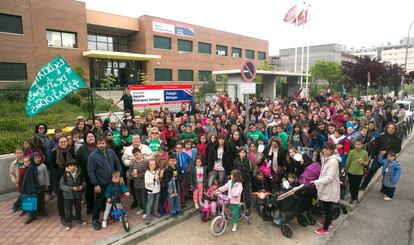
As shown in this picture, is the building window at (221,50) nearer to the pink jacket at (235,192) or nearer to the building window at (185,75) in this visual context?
the building window at (185,75)

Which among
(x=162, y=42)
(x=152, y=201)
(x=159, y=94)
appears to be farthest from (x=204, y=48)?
(x=152, y=201)

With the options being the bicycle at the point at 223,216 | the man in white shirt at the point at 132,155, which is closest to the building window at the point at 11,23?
the man in white shirt at the point at 132,155

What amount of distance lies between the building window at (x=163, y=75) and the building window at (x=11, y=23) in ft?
46.0

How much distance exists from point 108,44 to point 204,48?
523 inches

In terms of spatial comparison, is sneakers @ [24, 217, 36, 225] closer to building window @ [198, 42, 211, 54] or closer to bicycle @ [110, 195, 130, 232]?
bicycle @ [110, 195, 130, 232]

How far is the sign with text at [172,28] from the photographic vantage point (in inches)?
1264

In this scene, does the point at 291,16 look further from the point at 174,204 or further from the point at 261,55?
the point at 174,204

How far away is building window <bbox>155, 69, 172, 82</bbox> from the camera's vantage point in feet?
→ 107

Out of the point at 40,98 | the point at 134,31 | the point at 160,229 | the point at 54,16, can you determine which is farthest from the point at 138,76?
the point at 160,229

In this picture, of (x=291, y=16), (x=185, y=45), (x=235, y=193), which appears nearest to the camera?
(x=235, y=193)

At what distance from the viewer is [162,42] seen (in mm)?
33125

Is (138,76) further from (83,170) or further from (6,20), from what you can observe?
(83,170)

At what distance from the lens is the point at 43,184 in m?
5.54

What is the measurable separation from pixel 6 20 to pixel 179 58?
1831 cm
